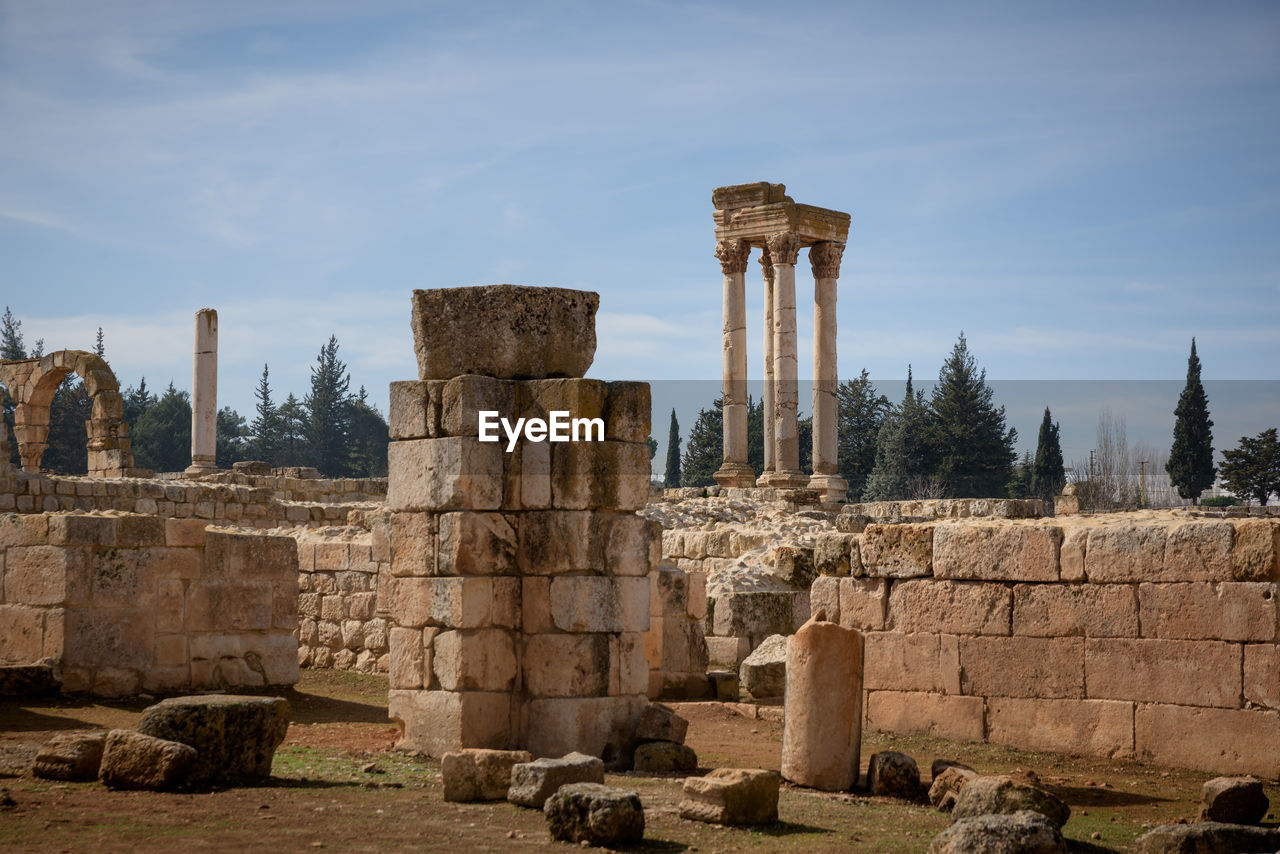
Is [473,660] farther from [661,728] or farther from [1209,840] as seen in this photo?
[1209,840]

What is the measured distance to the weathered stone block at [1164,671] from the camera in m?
9.87

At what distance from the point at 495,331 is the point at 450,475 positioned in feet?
3.75

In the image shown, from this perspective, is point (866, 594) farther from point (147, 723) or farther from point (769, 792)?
point (147, 723)

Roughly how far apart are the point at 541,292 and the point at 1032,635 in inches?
190

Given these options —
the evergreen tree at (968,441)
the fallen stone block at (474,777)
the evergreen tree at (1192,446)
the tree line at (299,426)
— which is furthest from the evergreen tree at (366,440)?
the fallen stone block at (474,777)

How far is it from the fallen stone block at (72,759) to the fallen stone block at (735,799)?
3.52m

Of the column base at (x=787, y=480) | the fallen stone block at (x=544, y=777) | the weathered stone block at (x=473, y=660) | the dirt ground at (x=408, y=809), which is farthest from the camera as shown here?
the column base at (x=787, y=480)

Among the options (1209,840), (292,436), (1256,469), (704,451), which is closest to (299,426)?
(292,436)

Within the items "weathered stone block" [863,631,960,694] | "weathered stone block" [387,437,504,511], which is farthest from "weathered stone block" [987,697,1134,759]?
"weathered stone block" [387,437,504,511]

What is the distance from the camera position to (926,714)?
445 inches

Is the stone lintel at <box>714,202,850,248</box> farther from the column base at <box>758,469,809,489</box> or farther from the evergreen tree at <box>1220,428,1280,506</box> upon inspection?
the evergreen tree at <box>1220,428,1280,506</box>

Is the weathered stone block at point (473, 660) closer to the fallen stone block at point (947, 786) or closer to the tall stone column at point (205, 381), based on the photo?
the fallen stone block at point (947, 786)

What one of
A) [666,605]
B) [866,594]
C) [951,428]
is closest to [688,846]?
[866,594]

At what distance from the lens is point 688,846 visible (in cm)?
678
